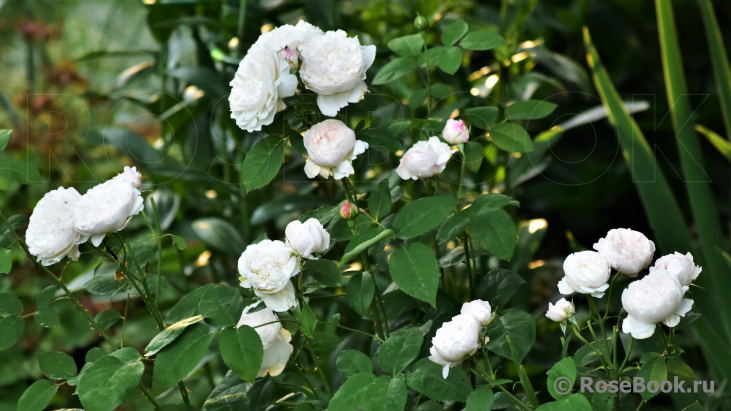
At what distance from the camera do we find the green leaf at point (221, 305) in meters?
0.40

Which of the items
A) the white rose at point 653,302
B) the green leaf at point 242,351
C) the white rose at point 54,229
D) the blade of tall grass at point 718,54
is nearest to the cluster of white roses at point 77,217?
the white rose at point 54,229

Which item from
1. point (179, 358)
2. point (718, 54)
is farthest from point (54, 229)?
point (718, 54)

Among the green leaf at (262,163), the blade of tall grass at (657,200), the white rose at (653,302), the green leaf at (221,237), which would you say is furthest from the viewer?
the green leaf at (221,237)

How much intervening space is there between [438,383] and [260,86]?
0.79ft

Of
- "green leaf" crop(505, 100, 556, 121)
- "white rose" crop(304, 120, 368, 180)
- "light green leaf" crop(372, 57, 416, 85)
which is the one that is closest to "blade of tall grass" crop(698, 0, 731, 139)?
"green leaf" crop(505, 100, 556, 121)

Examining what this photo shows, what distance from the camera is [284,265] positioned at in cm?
39

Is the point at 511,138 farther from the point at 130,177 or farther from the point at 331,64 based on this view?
the point at 130,177

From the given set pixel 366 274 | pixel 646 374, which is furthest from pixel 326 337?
pixel 646 374

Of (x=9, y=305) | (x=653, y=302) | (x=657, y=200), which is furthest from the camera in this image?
(x=657, y=200)

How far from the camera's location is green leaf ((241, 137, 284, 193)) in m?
0.46

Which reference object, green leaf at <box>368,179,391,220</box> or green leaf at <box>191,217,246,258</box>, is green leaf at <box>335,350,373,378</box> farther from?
green leaf at <box>191,217,246,258</box>

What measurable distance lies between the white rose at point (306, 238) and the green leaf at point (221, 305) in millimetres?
60

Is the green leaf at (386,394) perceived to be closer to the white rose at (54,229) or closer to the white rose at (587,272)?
the white rose at (587,272)

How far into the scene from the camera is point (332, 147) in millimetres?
434
